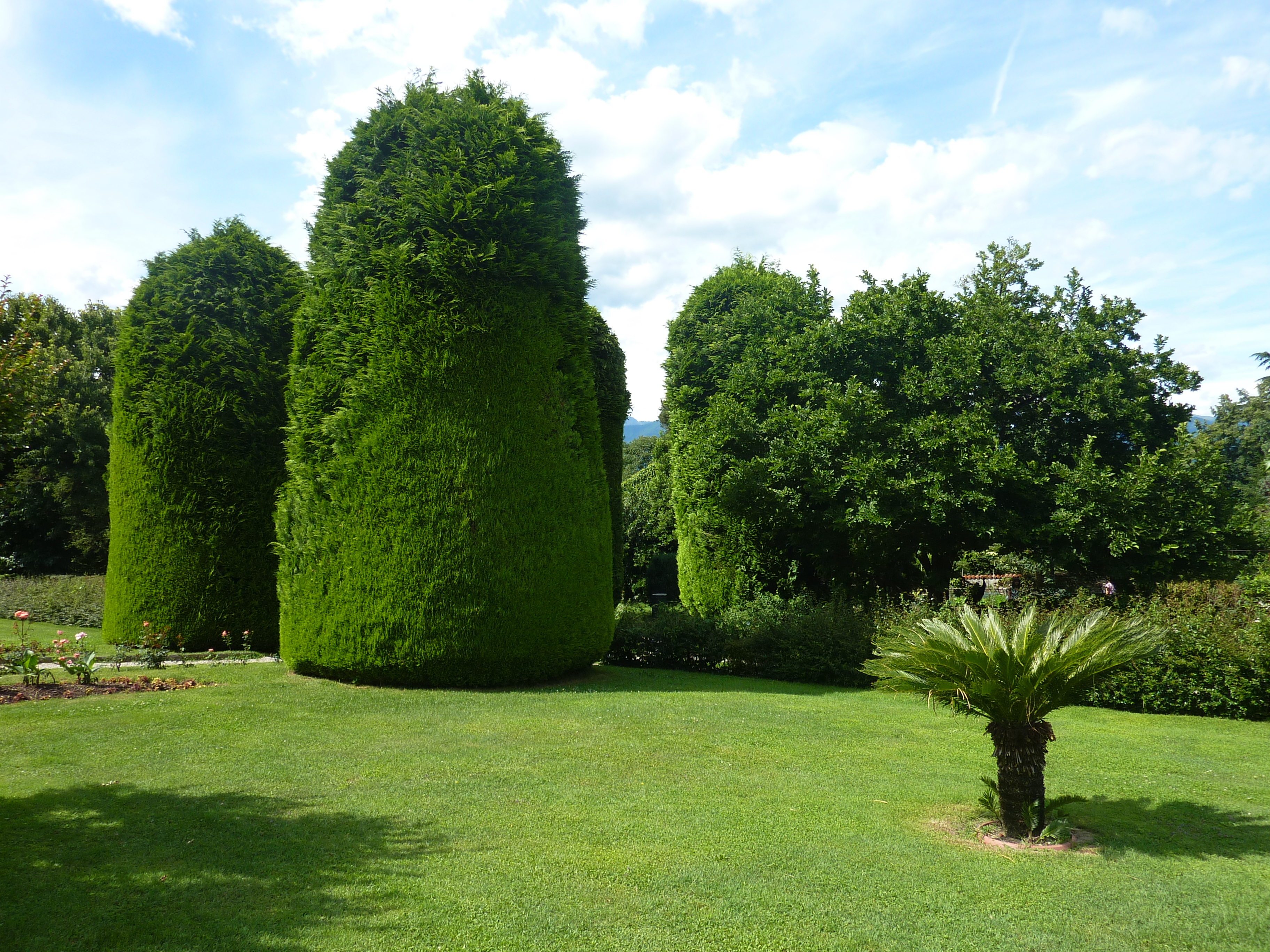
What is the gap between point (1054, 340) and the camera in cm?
1466

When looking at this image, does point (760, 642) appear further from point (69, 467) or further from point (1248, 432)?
point (1248, 432)

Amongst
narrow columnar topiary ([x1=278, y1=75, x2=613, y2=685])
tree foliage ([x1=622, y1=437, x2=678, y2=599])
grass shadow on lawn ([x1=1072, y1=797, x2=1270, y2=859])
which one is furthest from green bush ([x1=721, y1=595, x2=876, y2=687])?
tree foliage ([x1=622, y1=437, x2=678, y2=599])

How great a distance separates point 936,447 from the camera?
1325 centimetres

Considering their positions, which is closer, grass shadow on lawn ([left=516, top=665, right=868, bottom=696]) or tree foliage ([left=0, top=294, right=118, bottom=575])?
grass shadow on lawn ([left=516, top=665, right=868, bottom=696])

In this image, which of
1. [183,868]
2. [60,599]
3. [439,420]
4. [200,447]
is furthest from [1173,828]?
[60,599]

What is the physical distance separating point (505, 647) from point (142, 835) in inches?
237

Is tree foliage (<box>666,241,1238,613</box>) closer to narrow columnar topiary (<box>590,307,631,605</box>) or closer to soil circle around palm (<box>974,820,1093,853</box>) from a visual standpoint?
narrow columnar topiary (<box>590,307,631,605</box>)

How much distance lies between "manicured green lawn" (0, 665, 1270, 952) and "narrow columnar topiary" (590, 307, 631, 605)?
942 cm

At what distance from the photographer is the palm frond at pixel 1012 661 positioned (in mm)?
5102

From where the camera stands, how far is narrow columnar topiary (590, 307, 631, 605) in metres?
17.7

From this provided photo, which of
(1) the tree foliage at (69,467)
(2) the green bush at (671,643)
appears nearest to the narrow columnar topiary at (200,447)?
(2) the green bush at (671,643)

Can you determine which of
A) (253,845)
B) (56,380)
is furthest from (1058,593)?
(56,380)

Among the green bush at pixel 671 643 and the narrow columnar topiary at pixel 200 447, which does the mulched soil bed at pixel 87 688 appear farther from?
the green bush at pixel 671 643

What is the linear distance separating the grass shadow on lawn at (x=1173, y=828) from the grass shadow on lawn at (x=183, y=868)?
179 inches
